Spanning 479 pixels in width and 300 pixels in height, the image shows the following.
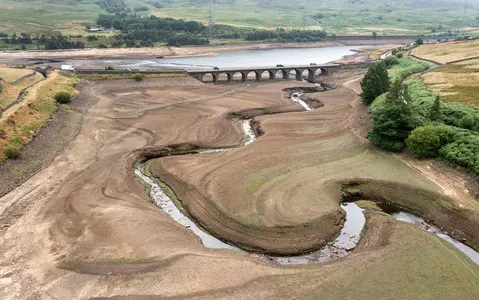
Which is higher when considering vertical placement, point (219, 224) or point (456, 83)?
point (456, 83)

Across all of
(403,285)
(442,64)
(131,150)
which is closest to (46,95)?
(131,150)

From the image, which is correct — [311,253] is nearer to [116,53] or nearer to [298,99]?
[298,99]

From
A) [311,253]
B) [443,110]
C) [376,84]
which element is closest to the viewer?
[311,253]

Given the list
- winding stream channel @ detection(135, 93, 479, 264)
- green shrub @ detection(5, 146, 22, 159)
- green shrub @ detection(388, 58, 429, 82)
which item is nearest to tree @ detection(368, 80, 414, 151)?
winding stream channel @ detection(135, 93, 479, 264)

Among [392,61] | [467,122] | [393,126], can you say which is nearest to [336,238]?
[393,126]

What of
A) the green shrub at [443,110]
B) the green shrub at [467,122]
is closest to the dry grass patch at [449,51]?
the green shrub at [443,110]

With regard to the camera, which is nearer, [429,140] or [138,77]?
[429,140]

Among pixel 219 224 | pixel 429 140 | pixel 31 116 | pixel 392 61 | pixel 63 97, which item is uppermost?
pixel 392 61
